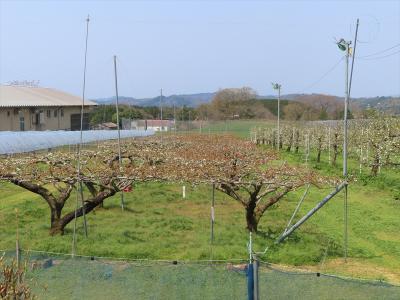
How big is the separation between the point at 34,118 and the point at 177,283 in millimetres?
30380

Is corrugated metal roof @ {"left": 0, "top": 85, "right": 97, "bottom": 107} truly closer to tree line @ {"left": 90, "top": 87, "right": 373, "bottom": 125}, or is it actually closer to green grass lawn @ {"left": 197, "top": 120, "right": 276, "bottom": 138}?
green grass lawn @ {"left": 197, "top": 120, "right": 276, "bottom": 138}

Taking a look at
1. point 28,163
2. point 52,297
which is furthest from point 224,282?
point 28,163

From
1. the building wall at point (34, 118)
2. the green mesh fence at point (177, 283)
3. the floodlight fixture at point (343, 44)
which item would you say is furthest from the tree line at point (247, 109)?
the green mesh fence at point (177, 283)

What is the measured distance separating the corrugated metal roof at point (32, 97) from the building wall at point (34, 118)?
1.49ft

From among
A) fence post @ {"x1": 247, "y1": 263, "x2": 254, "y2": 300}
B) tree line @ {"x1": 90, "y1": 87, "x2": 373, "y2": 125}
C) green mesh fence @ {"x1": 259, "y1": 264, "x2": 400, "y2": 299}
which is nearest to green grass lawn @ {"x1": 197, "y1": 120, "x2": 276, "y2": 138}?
tree line @ {"x1": 90, "y1": 87, "x2": 373, "y2": 125}

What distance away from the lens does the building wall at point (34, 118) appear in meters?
31.3

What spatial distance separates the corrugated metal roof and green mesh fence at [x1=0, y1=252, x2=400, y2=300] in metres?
24.8

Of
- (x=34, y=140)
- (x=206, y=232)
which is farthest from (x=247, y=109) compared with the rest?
(x=206, y=232)

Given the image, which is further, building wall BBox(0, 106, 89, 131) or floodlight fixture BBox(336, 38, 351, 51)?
building wall BBox(0, 106, 89, 131)

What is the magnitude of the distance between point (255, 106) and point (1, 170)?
5921cm

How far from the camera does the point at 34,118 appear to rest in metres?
34.8

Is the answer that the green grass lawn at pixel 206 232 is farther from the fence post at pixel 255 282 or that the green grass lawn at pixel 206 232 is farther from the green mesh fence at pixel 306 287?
the fence post at pixel 255 282

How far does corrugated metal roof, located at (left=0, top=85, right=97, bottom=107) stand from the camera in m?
32.2

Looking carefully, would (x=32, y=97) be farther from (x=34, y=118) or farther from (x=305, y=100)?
(x=305, y=100)
